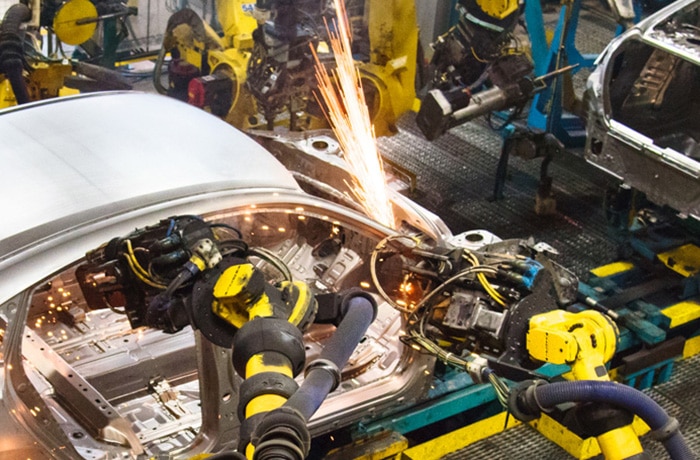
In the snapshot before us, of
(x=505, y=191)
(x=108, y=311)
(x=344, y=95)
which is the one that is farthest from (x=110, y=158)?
(x=505, y=191)

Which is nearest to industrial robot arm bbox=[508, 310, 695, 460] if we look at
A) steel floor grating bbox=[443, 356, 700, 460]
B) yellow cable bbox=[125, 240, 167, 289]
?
yellow cable bbox=[125, 240, 167, 289]

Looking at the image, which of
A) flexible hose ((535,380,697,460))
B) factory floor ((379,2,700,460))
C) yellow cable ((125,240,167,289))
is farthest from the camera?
factory floor ((379,2,700,460))

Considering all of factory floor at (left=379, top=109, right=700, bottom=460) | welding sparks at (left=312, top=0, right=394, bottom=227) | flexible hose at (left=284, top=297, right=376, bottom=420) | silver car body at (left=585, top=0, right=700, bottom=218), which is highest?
flexible hose at (left=284, top=297, right=376, bottom=420)

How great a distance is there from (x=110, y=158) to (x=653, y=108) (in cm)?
430

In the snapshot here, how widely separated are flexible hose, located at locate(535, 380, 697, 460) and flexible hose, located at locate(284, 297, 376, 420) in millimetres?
673

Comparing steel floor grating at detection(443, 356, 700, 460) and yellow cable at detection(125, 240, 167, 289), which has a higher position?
yellow cable at detection(125, 240, 167, 289)

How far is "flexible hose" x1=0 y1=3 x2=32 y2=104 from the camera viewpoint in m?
7.00

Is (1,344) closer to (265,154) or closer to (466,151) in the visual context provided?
(265,154)

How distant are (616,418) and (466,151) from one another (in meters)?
5.25

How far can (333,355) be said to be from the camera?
293 cm

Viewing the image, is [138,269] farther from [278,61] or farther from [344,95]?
[344,95]

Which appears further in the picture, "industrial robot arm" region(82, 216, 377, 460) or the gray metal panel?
the gray metal panel

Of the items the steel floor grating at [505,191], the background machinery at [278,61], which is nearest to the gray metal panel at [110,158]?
the background machinery at [278,61]

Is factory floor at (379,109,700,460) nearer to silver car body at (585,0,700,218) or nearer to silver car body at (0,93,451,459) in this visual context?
silver car body at (585,0,700,218)
